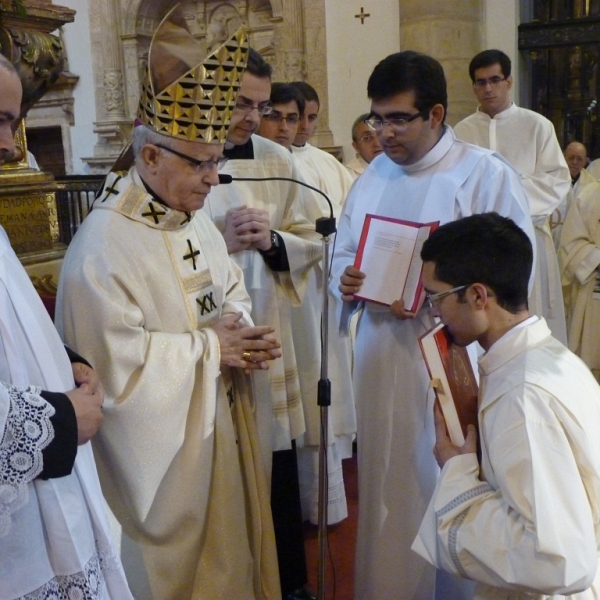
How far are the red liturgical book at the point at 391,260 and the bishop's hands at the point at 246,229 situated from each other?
37cm

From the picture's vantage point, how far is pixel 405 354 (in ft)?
8.67

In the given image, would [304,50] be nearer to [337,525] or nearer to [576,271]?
[576,271]

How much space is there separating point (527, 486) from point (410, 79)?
1408mm

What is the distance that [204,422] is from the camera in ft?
7.30

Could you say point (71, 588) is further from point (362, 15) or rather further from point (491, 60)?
point (362, 15)

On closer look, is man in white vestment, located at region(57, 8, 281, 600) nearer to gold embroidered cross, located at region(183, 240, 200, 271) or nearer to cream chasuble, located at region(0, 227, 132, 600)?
gold embroidered cross, located at region(183, 240, 200, 271)

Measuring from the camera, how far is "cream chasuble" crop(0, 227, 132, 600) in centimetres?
142

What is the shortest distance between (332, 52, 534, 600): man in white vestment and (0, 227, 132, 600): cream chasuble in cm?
120

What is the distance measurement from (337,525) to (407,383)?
1408 mm

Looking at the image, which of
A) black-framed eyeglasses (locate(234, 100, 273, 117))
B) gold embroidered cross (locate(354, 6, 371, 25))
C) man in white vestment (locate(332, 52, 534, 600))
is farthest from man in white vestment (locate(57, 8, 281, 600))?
gold embroidered cross (locate(354, 6, 371, 25))

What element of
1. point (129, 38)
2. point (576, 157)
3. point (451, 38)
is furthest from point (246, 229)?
point (129, 38)

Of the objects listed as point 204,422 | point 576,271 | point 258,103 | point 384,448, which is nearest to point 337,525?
point 384,448

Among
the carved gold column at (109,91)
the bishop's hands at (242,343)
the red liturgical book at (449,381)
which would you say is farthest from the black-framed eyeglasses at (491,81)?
the carved gold column at (109,91)

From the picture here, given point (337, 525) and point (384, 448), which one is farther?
point (337, 525)
